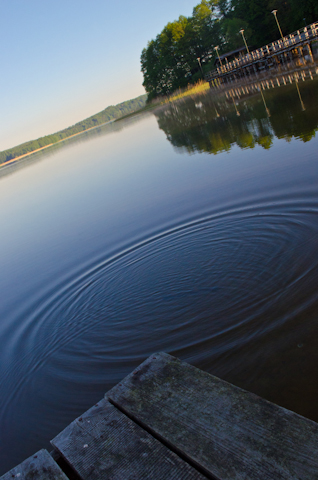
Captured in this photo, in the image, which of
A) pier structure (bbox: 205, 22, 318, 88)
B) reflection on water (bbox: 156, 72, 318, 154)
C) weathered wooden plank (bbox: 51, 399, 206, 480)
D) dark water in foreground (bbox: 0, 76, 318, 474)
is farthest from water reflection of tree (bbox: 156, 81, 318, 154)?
pier structure (bbox: 205, 22, 318, 88)

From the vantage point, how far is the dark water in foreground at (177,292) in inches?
146

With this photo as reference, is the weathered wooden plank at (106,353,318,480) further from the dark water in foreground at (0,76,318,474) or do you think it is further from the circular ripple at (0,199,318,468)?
the circular ripple at (0,199,318,468)

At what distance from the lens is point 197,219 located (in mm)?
7969

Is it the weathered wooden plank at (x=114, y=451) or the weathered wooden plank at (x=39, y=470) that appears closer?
the weathered wooden plank at (x=114, y=451)

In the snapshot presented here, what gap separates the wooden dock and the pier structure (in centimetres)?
3372

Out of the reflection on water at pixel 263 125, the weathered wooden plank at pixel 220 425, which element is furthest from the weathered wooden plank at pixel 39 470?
the reflection on water at pixel 263 125

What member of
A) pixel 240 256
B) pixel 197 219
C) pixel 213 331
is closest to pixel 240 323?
pixel 213 331

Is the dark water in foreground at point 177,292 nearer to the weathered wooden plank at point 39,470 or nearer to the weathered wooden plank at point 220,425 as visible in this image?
the weathered wooden plank at point 220,425

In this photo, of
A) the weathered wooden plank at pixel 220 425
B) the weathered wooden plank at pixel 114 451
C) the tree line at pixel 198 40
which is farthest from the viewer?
the tree line at pixel 198 40

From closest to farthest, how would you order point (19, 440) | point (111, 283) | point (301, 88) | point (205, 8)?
point (19, 440), point (111, 283), point (301, 88), point (205, 8)

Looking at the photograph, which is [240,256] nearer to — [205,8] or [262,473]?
[262,473]

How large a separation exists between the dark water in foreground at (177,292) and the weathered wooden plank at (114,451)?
4.34ft

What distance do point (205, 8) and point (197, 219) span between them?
90.0 metres

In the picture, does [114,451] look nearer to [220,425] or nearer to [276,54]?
[220,425]
